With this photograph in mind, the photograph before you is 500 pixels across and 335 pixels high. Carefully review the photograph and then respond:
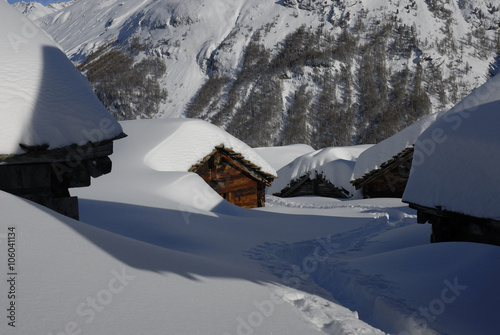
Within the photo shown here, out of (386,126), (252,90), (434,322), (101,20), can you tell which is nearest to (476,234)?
(434,322)

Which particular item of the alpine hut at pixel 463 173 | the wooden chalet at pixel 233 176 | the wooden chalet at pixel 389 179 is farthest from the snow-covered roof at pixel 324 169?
the alpine hut at pixel 463 173

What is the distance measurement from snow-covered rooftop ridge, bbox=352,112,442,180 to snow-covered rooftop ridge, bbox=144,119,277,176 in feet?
21.6

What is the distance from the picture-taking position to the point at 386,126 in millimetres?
75500

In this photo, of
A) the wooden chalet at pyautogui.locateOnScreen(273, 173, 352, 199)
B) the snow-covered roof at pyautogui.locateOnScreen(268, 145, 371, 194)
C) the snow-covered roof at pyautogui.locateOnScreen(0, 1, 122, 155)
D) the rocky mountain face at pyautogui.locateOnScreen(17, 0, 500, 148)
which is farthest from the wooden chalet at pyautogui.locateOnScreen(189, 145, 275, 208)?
the rocky mountain face at pyautogui.locateOnScreen(17, 0, 500, 148)

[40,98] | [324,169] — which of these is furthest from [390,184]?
[40,98]

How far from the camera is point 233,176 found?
52.6 feet

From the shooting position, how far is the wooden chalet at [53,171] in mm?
4750

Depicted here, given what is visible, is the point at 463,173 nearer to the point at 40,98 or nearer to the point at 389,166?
the point at 40,98

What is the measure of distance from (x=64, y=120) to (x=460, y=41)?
96611mm

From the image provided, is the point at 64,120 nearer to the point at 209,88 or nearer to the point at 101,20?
the point at 209,88

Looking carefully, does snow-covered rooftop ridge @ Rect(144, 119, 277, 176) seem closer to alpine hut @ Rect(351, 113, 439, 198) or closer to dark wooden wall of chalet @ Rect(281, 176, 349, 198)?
alpine hut @ Rect(351, 113, 439, 198)

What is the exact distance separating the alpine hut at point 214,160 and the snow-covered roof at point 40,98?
22.9 feet

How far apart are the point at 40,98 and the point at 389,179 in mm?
17435

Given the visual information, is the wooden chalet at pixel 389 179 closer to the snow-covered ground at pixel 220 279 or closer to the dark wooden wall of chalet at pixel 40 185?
the snow-covered ground at pixel 220 279
